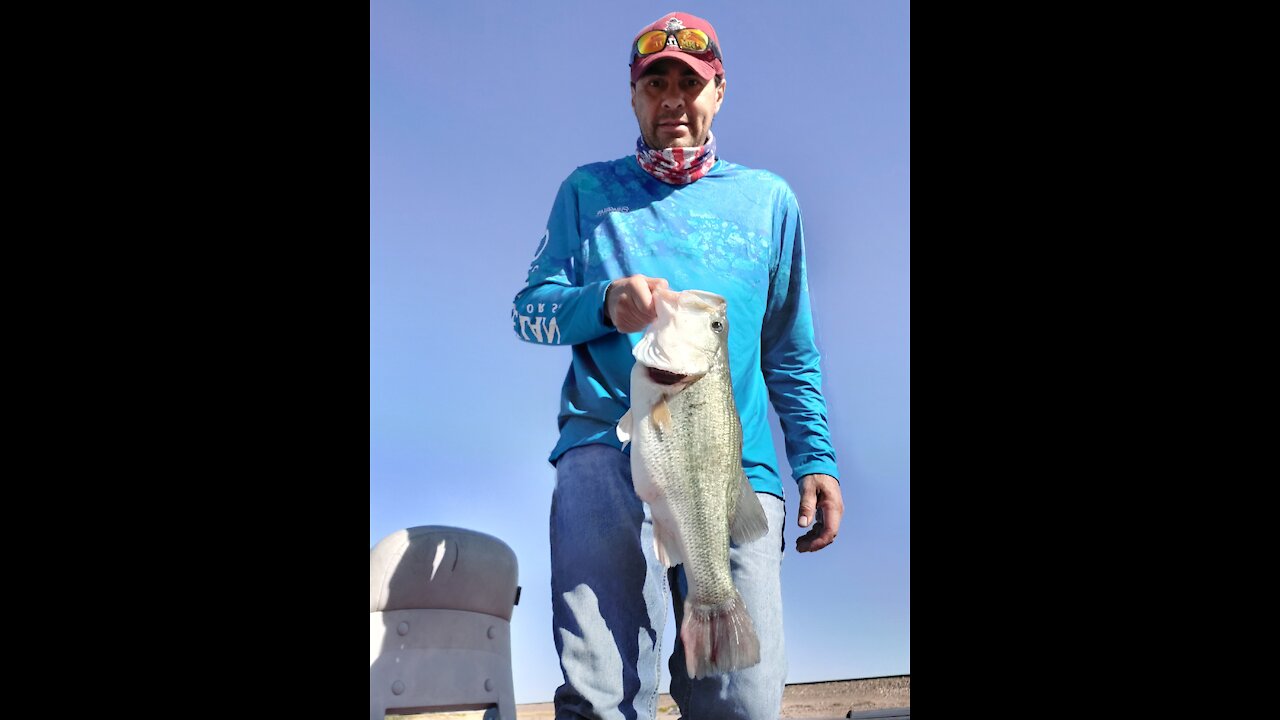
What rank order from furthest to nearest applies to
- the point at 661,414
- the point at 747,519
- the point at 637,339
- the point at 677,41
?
the point at 677,41 → the point at 637,339 → the point at 747,519 → the point at 661,414

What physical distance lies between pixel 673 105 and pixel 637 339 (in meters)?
0.94

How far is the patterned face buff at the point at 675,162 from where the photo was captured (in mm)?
3658

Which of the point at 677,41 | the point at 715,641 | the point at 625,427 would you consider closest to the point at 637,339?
the point at 625,427

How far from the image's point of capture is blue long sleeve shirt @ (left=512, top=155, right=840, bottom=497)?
3.34 metres

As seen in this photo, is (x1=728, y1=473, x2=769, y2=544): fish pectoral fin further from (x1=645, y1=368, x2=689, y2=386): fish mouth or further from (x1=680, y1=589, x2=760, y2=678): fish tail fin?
(x1=645, y1=368, x2=689, y2=386): fish mouth

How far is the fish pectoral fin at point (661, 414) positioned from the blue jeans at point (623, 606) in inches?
10.4

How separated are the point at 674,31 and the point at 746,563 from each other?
6.44 feet

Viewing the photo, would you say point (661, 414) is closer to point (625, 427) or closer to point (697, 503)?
point (625, 427)

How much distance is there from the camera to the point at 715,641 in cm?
303

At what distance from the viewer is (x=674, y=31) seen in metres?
3.66

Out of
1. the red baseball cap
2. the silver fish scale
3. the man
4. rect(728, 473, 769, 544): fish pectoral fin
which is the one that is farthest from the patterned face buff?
rect(728, 473, 769, 544): fish pectoral fin

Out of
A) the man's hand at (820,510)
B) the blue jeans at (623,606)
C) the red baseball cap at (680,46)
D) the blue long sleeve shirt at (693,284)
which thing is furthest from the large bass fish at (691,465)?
the red baseball cap at (680,46)

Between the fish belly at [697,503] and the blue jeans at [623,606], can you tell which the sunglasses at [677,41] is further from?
the blue jeans at [623,606]
